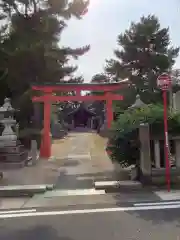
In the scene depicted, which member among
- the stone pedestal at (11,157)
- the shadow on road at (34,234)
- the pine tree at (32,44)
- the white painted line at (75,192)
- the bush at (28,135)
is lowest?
the shadow on road at (34,234)

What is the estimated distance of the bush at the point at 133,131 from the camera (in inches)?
315

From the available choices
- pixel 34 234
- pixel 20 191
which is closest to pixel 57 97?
pixel 20 191

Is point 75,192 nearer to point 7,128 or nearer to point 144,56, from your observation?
point 7,128

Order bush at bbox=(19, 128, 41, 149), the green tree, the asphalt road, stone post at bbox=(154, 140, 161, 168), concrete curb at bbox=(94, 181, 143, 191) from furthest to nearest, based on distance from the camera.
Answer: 1. the green tree
2. bush at bbox=(19, 128, 41, 149)
3. stone post at bbox=(154, 140, 161, 168)
4. concrete curb at bbox=(94, 181, 143, 191)
5. the asphalt road

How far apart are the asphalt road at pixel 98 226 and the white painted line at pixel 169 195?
0.91m

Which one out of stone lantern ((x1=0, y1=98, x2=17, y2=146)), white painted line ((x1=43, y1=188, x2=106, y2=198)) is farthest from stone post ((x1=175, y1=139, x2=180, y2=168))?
stone lantern ((x1=0, y1=98, x2=17, y2=146))

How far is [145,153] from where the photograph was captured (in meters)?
7.84

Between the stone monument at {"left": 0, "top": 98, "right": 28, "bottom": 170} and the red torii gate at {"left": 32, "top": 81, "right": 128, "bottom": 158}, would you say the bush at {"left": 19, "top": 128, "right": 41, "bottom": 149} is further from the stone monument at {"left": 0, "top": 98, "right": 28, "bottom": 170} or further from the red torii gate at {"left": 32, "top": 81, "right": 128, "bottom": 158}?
the stone monument at {"left": 0, "top": 98, "right": 28, "bottom": 170}

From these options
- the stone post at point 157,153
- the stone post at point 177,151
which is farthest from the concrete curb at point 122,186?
the stone post at point 177,151

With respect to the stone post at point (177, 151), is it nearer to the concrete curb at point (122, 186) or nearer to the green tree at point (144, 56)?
the concrete curb at point (122, 186)

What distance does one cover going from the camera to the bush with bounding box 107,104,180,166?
8000 mm

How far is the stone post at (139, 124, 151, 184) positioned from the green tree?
86.9 ft

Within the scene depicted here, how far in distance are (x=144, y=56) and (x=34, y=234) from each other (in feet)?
106

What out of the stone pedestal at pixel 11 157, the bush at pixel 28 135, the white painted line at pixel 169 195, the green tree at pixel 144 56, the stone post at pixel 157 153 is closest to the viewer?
the white painted line at pixel 169 195
